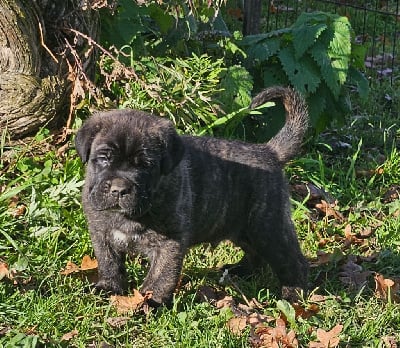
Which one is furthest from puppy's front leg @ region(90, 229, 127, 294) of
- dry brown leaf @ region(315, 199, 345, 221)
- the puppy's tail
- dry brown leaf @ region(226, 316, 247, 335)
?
dry brown leaf @ region(315, 199, 345, 221)

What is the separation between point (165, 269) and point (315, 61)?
299 cm

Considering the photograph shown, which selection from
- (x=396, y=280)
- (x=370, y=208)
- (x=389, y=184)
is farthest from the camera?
(x=389, y=184)

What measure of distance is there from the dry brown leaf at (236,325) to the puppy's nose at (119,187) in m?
0.99

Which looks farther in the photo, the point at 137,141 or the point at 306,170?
the point at 306,170

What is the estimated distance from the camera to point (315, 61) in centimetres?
706

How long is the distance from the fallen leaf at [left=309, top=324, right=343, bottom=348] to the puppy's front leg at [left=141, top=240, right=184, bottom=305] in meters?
0.87

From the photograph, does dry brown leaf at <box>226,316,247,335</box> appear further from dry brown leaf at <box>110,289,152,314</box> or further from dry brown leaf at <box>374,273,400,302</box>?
dry brown leaf at <box>374,273,400,302</box>

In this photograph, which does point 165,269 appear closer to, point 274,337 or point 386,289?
point 274,337

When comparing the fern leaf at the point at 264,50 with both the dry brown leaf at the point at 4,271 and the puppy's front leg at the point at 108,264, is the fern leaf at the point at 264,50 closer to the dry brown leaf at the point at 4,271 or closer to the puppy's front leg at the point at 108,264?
the puppy's front leg at the point at 108,264

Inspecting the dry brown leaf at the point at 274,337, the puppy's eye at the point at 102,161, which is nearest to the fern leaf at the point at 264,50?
the puppy's eye at the point at 102,161

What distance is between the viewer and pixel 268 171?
17.5ft

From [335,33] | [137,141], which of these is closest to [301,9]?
[335,33]

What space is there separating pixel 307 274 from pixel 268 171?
Answer: 0.74 metres

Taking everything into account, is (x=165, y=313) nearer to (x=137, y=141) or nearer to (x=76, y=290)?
(x=76, y=290)
